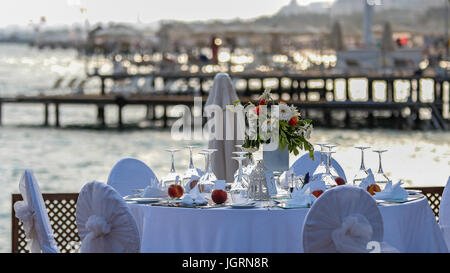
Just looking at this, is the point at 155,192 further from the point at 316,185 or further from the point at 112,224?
the point at 316,185

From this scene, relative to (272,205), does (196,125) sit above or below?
below

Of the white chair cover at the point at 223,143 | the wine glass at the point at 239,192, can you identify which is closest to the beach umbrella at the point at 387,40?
the white chair cover at the point at 223,143

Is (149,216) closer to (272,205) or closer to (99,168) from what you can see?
(272,205)

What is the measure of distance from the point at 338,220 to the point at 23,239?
3.19 metres

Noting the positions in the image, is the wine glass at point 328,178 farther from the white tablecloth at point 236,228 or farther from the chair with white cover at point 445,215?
the chair with white cover at point 445,215

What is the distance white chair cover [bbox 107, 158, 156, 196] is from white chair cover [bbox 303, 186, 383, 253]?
7.58ft

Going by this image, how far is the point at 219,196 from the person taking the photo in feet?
21.1

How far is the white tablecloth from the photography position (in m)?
6.16

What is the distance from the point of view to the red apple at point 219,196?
643cm

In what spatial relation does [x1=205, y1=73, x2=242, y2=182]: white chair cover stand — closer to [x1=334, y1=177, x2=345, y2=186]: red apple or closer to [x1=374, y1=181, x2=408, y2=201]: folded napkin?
[x1=334, y1=177, x2=345, y2=186]: red apple

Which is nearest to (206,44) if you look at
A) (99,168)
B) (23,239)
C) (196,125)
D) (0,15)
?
(0,15)

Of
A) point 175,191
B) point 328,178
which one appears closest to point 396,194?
point 328,178

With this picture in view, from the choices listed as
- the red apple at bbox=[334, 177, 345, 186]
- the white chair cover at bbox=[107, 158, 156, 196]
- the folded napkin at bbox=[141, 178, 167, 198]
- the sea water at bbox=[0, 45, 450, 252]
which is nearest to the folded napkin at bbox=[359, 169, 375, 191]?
the red apple at bbox=[334, 177, 345, 186]
